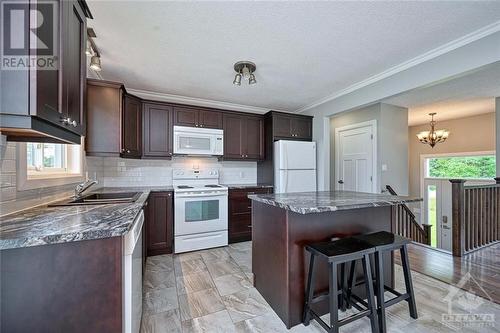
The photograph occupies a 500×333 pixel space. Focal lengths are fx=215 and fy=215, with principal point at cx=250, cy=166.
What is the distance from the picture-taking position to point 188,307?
190 cm

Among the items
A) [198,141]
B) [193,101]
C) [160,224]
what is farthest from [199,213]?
[193,101]

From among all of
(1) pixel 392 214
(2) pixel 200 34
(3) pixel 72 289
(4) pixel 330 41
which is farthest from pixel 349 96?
(3) pixel 72 289

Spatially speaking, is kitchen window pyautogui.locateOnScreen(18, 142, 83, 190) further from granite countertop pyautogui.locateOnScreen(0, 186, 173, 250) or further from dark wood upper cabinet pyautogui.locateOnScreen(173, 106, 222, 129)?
dark wood upper cabinet pyautogui.locateOnScreen(173, 106, 222, 129)

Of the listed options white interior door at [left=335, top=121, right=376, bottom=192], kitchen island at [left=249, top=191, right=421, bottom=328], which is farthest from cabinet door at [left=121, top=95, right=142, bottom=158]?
white interior door at [left=335, top=121, right=376, bottom=192]

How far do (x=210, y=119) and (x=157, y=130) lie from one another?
0.87m

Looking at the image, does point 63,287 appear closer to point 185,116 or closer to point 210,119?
point 185,116

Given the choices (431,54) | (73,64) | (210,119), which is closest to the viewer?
(73,64)

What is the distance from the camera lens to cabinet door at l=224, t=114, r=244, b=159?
150 inches

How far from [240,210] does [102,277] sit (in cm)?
261

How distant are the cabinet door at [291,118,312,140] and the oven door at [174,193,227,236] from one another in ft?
5.97

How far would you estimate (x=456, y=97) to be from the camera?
12.4 ft

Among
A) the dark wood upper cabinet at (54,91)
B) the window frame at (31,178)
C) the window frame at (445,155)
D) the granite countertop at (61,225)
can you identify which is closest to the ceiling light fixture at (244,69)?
the dark wood upper cabinet at (54,91)

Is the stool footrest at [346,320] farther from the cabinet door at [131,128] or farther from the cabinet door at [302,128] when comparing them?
the cabinet door at [302,128]

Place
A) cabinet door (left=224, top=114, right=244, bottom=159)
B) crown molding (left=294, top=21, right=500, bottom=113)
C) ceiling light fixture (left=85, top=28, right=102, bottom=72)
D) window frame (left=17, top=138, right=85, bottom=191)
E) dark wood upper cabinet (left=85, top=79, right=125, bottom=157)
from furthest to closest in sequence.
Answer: cabinet door (left=224, top=114, right=244, bottom=159) < dark wood upper cabinet (left=85, top=79, right=125, bottom=157) < ceiling light fixture (left=85, top=28, right=102, bottom=72) < crown molding (left=294, top=21, right=500, bottom=113) < window frame (left=17, top=138, right=85, bottom=191)
